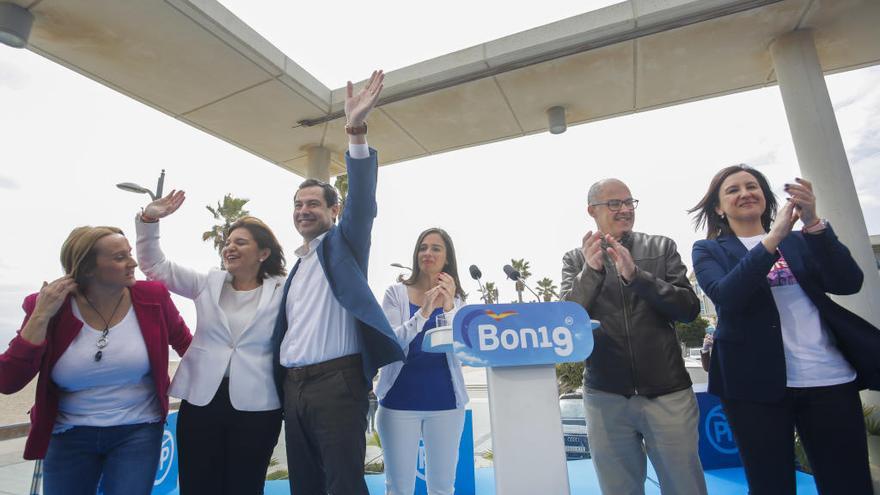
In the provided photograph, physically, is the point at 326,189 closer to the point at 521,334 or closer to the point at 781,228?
the point at 521,334

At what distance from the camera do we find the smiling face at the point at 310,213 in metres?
2.03

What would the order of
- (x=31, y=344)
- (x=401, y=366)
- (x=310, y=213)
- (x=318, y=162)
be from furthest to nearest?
(x=318, y=162) < (x=401, y=366) < (x=310, y=213) < (x=31, y=344)

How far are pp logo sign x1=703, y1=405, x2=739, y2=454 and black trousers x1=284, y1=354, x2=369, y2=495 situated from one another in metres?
3.60

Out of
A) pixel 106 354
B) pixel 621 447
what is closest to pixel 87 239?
pixel 106 354

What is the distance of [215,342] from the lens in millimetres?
1906

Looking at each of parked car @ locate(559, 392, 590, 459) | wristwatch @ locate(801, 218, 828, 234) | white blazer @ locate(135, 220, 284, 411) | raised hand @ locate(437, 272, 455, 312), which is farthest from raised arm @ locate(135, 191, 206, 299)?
parked car @ locate(559, 392, 590, 459)

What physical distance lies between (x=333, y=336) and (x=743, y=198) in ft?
6.21

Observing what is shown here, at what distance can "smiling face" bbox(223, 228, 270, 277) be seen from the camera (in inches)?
82.6

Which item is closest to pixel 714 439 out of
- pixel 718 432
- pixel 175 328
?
pixel 718 432

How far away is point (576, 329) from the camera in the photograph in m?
1.43

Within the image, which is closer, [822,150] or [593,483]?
[593,483]

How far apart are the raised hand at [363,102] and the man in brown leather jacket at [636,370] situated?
113 centimetres

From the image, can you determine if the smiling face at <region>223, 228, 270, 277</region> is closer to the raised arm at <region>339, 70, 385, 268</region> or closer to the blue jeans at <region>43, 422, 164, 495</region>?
the raised arm at <region>339, 70, 385, 268</region>

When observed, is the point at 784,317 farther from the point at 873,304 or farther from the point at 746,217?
the point at 873,304
